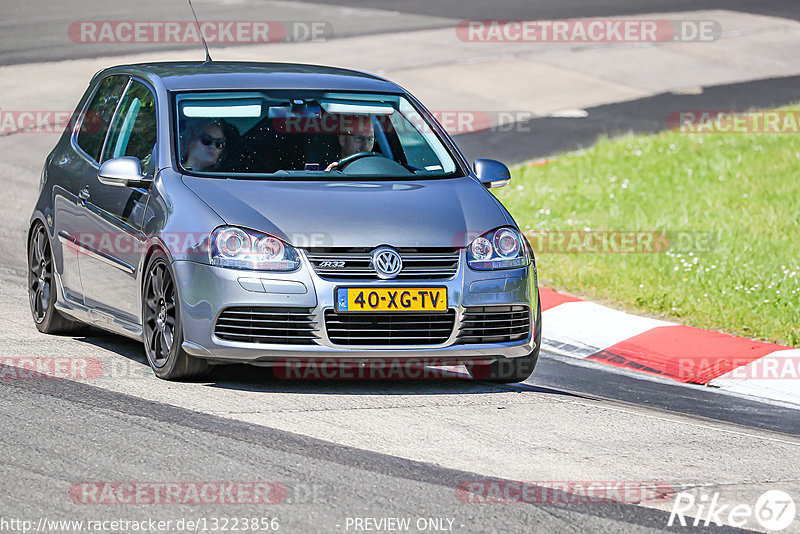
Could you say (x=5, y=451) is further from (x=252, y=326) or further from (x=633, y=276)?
(x=633, y=276)

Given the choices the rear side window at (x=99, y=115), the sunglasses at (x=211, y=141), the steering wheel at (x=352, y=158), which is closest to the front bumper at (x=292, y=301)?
the sunglasses at (x=211, y=141)

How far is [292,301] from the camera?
261 inches

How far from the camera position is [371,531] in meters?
4.84

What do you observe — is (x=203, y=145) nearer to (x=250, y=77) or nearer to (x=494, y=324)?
(x=250, y=77)

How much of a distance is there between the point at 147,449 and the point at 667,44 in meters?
19.4

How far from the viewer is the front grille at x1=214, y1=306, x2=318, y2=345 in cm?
668

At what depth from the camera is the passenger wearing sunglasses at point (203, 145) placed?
7.45 m

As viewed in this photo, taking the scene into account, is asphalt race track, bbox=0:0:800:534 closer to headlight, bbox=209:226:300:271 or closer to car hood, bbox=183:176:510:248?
headlight, bbox=209:226:300:271

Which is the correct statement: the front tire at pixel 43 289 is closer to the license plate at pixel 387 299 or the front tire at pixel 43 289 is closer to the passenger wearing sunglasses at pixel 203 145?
the passenger wearing sunglasses at pixel 203 145

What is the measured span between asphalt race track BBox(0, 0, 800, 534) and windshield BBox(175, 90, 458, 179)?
1162mm

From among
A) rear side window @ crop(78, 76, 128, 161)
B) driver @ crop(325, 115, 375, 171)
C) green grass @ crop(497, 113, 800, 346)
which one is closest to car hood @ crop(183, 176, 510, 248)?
driver @ crop(325, 115, 375, 171)

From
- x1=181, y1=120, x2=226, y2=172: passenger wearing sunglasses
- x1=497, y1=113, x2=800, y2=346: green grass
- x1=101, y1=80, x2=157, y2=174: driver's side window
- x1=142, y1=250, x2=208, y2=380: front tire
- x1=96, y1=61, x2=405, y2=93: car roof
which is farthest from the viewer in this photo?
x1=497, y1=113, x2=800, y2=346: green grass

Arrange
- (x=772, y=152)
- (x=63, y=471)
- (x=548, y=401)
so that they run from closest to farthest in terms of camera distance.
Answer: (x=63, y=471) → (x=548, y=401) → (x=772, y=152)

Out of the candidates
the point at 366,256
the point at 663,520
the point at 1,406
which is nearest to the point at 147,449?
the point at 1,406
